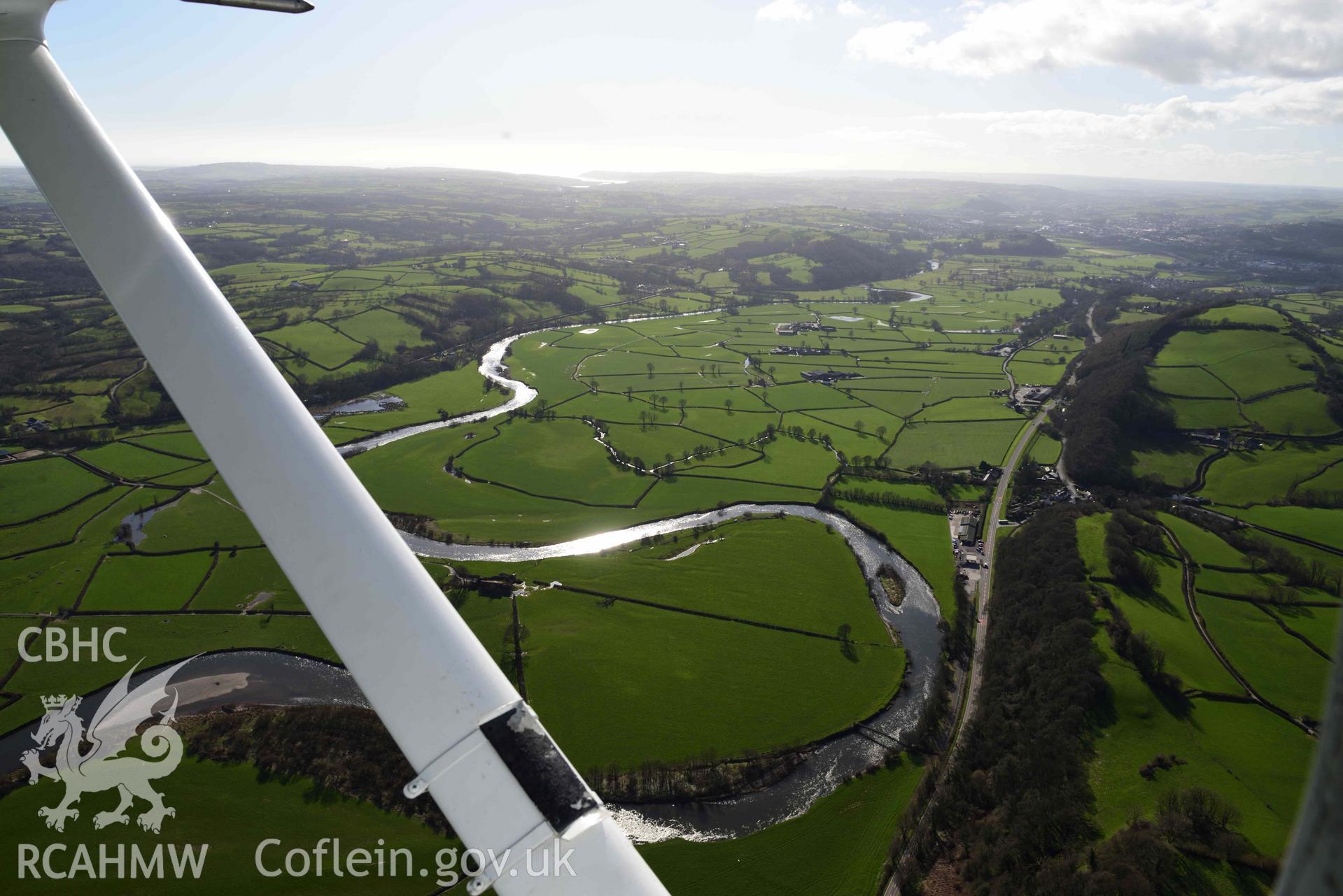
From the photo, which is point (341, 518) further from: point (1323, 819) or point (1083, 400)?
point (1083, 400)

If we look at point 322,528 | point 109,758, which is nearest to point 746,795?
point 109,758

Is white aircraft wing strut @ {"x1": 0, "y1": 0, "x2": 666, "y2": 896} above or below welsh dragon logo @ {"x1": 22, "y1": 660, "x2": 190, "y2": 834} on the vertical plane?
above

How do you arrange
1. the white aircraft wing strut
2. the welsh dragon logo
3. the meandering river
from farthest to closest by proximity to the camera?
1. the meandering river
2. the welsh dragon logo
3. the white aircraft wing strut

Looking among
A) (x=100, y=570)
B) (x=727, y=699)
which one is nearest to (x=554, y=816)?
(x=727, y=699)

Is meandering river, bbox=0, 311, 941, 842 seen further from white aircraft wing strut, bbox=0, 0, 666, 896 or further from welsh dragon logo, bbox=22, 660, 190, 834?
white aircraft wing strut, bbox=0, 0, 666, 896

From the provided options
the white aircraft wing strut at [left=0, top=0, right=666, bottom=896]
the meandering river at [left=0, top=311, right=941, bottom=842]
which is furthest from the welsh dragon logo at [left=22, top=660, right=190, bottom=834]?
the white aircraft wing strut at [left=0, top=0, right=666, bottom=896]

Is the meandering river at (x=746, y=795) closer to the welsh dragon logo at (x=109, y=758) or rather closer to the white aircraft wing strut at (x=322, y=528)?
the welsh dragon logo at (x=109, y=758)

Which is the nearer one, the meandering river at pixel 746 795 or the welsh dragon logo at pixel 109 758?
the welsh dragon logo at pixel 109 758

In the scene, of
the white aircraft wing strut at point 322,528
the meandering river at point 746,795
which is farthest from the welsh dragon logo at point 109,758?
the white aircraft wing strut at point 322,528
